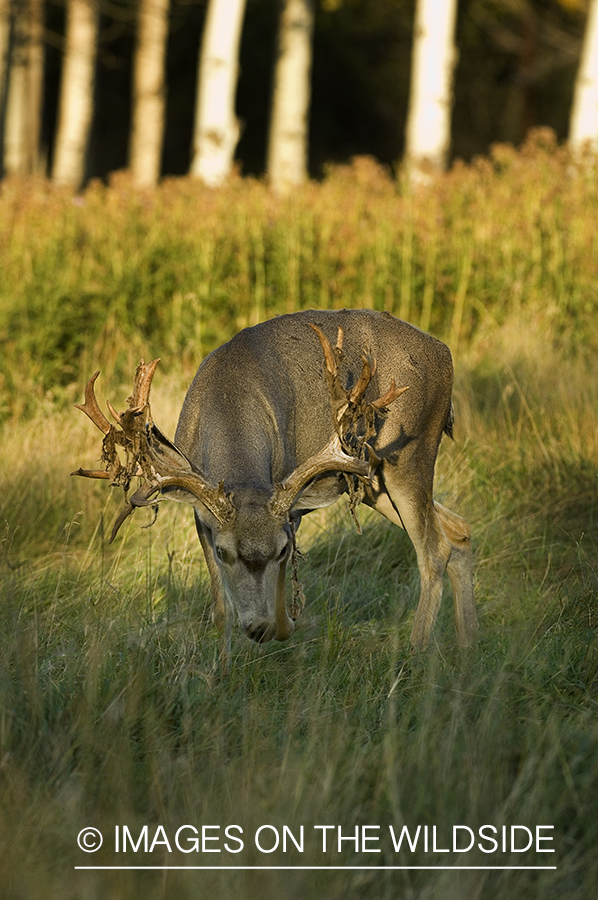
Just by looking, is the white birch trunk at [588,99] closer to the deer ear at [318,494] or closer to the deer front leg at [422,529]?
the deer front leg at [422,529]

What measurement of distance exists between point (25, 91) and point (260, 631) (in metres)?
18.3

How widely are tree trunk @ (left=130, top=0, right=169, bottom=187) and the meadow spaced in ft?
25.0

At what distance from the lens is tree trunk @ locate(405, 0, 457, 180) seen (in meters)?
12.7

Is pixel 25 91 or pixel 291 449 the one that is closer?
pixel 291 449

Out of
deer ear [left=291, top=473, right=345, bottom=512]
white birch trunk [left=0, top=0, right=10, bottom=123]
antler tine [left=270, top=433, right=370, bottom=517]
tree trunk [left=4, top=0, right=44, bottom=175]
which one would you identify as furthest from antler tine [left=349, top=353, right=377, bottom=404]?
tree trunk [left=4, top=0, right=44, bottom=175]

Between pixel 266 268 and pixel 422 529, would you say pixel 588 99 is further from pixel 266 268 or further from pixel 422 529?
pixel 422 529

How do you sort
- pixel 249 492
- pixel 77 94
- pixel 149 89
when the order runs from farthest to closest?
pixel 149 89, pixel 77 94, pixel 249 492

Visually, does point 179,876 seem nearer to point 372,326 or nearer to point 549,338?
point 372,326

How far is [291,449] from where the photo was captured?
534 cm

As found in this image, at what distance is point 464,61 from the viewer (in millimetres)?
29344

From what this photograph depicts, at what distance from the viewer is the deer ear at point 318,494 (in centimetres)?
466

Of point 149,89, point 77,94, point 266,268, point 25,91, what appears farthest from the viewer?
point 25,91

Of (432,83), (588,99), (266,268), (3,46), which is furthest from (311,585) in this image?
(3,46)

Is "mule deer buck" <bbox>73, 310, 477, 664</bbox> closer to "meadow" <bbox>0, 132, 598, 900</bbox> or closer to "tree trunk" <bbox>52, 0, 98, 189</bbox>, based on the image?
"meadow" <bbox>0, 132, 598, 900</bbox>
